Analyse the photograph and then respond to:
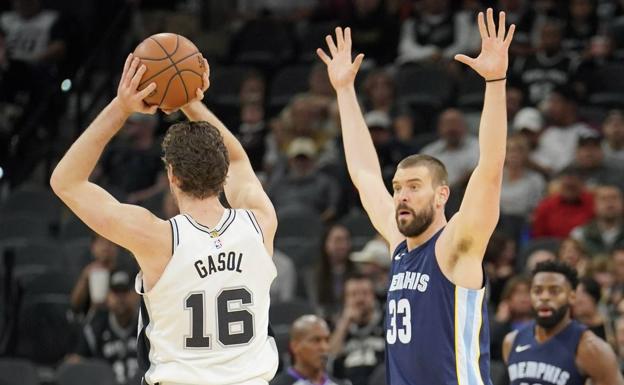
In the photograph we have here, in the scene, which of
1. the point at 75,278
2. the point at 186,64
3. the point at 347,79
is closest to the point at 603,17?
the point at 75,278

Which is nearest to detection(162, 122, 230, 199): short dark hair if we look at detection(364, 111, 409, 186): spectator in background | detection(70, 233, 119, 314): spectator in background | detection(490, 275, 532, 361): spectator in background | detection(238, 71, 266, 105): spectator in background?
detection(490, 275, 532, 361): spectator in background

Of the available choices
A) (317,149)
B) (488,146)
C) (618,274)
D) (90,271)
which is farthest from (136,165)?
(488,146)

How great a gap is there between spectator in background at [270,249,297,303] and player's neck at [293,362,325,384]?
223 cm

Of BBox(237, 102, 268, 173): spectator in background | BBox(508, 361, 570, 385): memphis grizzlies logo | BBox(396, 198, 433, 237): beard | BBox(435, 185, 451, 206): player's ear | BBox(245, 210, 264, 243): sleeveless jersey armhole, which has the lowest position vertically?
BBox(508, 361, 570, 385): memphis grizzlies logo

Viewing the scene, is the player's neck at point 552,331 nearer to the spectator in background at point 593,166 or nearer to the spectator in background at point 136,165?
the spectator in background at point 593,166

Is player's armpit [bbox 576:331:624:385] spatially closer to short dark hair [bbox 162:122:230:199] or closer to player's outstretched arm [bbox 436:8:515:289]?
player's outstretched arm [bbox 436:8:515:289]

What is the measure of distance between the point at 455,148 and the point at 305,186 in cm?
→ 155

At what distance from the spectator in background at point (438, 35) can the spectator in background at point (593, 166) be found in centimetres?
294

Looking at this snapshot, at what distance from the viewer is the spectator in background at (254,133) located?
13.4 metres

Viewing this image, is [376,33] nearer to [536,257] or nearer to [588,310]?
[536,257]

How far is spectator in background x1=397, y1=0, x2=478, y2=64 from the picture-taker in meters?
14.3

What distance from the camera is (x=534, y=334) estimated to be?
24.5 ft

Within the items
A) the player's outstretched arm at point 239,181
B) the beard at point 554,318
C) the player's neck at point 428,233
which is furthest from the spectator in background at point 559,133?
the player's outstretched arm at point 239,181

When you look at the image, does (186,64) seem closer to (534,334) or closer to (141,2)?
(534,334)
